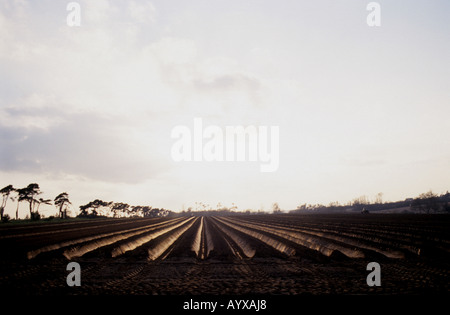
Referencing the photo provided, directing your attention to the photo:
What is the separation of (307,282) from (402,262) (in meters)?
6.03

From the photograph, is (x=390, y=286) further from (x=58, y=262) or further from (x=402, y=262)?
(x=58, y=262)

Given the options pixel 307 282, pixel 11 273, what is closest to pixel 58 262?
pixel 11 273

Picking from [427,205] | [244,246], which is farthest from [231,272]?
[427,205]

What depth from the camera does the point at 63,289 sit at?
8570 mm

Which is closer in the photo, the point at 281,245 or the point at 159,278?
the point at 159,278

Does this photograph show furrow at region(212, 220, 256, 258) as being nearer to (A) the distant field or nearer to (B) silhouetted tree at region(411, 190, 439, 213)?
(A) the distant field

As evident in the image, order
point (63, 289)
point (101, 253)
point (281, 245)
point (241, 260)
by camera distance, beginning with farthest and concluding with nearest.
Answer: point (281, 245)
point (101, 253)
point (241, 260)
point (63, 289)

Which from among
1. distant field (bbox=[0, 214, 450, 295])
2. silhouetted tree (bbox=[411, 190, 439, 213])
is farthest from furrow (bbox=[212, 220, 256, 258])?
silhouetted tree (bbox=[411, 190, 439, 213])

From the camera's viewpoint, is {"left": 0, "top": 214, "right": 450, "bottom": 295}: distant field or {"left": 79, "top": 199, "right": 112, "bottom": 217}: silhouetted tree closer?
{"left": 0, "top": 214, "right": 450, "bottom": 295}: distant field

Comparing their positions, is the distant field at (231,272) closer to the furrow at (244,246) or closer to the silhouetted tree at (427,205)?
the furrow at (244,246)

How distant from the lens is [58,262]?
1287cm
